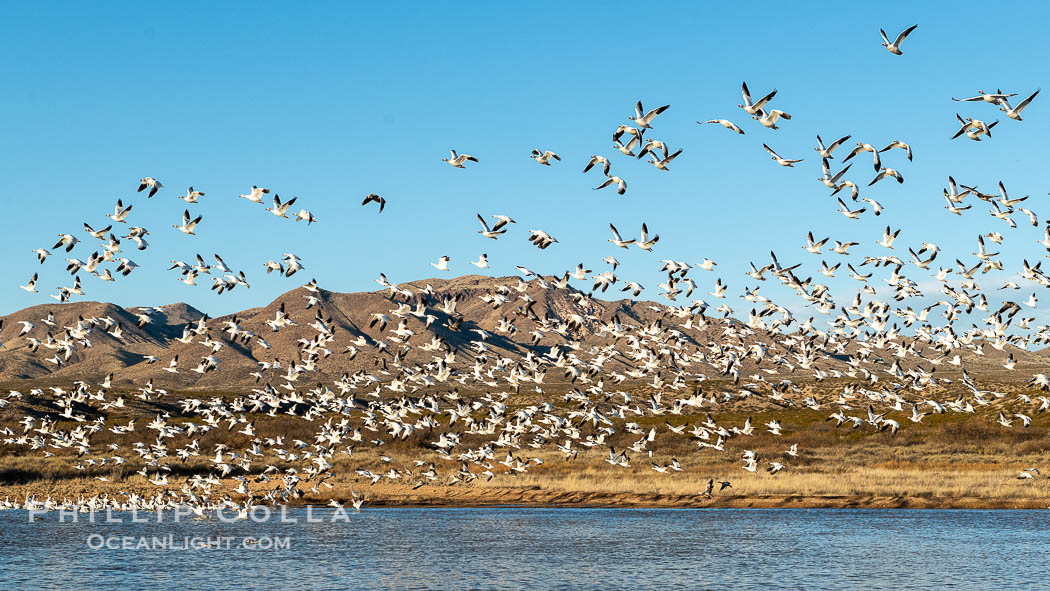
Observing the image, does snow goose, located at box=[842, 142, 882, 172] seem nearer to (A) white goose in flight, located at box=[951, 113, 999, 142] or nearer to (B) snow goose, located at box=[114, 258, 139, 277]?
(A) white goose in flight, located at box=[951, 113, 999, 142]

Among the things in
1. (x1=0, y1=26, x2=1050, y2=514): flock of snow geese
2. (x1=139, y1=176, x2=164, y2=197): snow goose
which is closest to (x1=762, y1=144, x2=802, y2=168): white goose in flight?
(x1=0, y1=26, x2=1050, y2=514): flock of snow geese

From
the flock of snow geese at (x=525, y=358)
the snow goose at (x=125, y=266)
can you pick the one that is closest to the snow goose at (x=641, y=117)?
the flock of snow geese at (x=525, y=358)

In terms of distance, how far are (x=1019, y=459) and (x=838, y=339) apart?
52.3 ft

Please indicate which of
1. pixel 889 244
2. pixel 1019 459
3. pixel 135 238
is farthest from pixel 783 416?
pixel 135 238

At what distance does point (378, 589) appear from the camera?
32.7 meters

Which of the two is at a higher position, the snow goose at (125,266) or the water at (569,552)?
the snow goose at (125,266)

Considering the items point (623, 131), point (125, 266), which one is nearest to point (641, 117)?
point (623, 131)

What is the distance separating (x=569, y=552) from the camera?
39375 mm

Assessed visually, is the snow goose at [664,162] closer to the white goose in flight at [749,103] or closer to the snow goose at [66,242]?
the white goose in flight at [749,103]

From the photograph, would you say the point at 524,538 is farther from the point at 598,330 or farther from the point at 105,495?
the point at 105,495

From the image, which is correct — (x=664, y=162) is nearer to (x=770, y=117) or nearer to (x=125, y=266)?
(x=770, y=117)

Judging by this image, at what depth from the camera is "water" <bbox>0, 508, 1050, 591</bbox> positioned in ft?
110

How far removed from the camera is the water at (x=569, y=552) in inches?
1321

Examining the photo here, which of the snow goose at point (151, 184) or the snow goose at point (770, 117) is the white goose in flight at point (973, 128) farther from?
the snow goose at point (151, 184)
